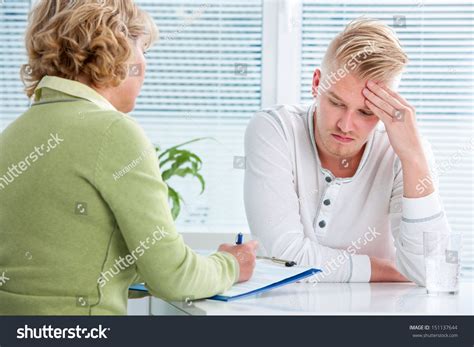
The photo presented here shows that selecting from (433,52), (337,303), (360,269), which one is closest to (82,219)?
(337,303)

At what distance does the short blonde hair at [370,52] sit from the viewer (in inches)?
72.4

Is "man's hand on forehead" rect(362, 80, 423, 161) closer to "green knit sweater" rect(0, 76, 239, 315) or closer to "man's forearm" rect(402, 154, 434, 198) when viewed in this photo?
"man's forearm" rect(402, 154, 434, 198)

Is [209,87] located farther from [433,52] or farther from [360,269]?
[360,269]

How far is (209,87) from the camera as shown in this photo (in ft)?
10.6

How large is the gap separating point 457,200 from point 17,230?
2.44 metres

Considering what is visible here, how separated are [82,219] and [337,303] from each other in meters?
0.52

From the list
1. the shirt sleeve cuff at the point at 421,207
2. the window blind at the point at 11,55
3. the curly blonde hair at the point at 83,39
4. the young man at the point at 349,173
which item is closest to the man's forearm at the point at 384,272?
the young man at the point at 349,173

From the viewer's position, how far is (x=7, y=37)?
328 centimetres

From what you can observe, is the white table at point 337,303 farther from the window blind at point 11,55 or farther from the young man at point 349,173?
the window blind at point 11,55

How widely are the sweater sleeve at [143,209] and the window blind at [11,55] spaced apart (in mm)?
2238

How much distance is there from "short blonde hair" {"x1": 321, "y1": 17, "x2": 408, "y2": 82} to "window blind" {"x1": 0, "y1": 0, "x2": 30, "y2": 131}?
1.88 m

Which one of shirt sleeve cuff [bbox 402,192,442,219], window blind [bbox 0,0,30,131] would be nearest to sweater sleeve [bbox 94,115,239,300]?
shirt sleeve cuff [bbox 402,192,442,219]

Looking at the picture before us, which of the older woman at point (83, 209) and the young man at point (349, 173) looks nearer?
the older woman at point (83, 209)

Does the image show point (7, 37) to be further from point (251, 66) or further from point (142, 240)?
point (142, 240)
